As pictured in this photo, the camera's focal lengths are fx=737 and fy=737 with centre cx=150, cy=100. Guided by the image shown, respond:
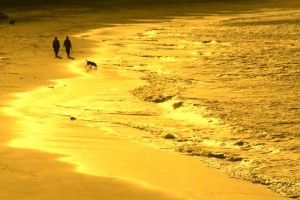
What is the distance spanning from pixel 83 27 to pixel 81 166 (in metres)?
35.9

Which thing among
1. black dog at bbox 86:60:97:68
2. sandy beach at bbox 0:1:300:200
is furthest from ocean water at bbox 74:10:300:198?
black dog at bbox 86:60:97:68

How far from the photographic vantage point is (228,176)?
10062mm

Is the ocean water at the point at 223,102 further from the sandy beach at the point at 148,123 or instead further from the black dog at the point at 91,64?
the black dog at the point at 91,64

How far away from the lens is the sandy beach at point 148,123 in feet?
30.4

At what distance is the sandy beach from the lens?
927cm

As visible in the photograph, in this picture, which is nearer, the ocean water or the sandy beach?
the sandy beach

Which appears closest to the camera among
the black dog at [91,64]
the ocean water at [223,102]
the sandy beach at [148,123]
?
the sandy beach at [148,123]

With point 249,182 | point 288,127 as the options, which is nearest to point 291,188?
point 249,182

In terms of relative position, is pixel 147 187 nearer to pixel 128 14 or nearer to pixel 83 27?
pixel 83 27

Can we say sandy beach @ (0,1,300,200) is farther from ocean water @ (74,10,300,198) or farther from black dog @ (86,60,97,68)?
black dog @ (86,60,97,68)

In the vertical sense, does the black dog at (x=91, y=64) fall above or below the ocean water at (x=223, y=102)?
below

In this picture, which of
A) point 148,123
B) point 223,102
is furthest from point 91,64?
point 148,123

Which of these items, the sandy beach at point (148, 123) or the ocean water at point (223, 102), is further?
the ocean water at point (223, 102)

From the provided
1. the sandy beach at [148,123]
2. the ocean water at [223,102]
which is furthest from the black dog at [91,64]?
the ocean water at [223,102]
